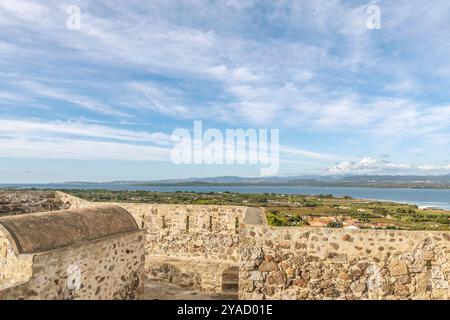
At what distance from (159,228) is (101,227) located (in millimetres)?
4351

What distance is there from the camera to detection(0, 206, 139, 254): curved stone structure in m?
5.43

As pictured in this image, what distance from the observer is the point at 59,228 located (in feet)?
20.0

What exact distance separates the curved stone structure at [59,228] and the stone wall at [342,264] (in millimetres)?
2740

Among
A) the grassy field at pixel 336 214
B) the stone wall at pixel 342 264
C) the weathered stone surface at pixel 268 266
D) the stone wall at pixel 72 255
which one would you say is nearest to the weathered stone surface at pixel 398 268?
the stone wall at pixel 342 264

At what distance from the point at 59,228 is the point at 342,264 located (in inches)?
203

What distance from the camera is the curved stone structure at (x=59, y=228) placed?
5.43 m

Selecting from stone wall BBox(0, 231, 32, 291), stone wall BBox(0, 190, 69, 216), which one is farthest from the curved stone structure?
stone wall BBox(0, 190, 69, 216)

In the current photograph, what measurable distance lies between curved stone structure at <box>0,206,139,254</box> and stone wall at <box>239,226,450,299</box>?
108 inches

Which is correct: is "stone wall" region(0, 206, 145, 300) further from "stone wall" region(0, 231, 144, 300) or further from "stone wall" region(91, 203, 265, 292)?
"stone wall" region(91, 203, 265, 292)

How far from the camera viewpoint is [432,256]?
6734 millimetres

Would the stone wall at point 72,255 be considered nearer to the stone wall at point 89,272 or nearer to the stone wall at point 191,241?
the stone wall at point 89,272
